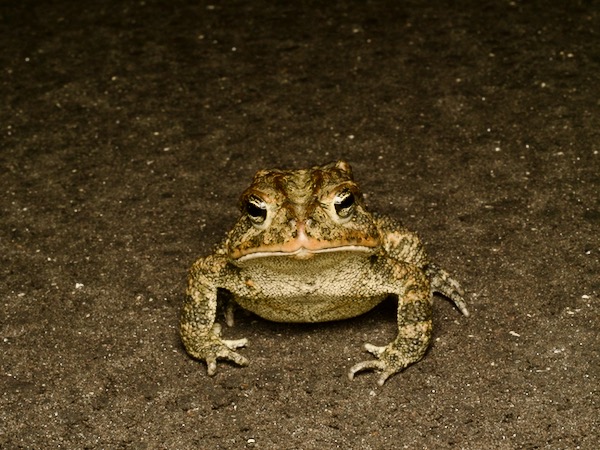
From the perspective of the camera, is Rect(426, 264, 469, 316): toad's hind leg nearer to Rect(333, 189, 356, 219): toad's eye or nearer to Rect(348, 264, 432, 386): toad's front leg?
Rect(348, 264, 432, 386): toad's front leg

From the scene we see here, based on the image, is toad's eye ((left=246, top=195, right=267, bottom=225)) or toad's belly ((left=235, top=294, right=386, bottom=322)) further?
toad's belly ((left=235, top=294, right=386, bottom=322))

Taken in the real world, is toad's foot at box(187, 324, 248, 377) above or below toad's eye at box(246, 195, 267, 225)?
below

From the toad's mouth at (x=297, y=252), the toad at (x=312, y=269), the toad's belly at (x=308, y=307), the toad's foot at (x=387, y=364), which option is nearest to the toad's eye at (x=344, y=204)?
the toad at (x=312, y=269)

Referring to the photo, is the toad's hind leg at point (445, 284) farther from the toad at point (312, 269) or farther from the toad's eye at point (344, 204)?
the toad's eye at point (344, 204)

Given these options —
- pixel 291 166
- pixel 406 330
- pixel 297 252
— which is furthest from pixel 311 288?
pixel 291 166

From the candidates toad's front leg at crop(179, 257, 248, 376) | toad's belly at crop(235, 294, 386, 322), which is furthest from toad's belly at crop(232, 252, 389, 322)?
toad's front leg at crop(179, 257, 248, 376)

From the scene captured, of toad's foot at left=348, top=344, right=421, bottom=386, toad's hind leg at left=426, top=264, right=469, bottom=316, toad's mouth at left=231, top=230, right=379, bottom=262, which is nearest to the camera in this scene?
toad's mouth at left=231, top=230, right=379, bottom=262

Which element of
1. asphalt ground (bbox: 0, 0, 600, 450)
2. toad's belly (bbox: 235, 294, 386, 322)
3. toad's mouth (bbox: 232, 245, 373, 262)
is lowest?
asphalt ground (bbox: 0, 0, 600, 450)
